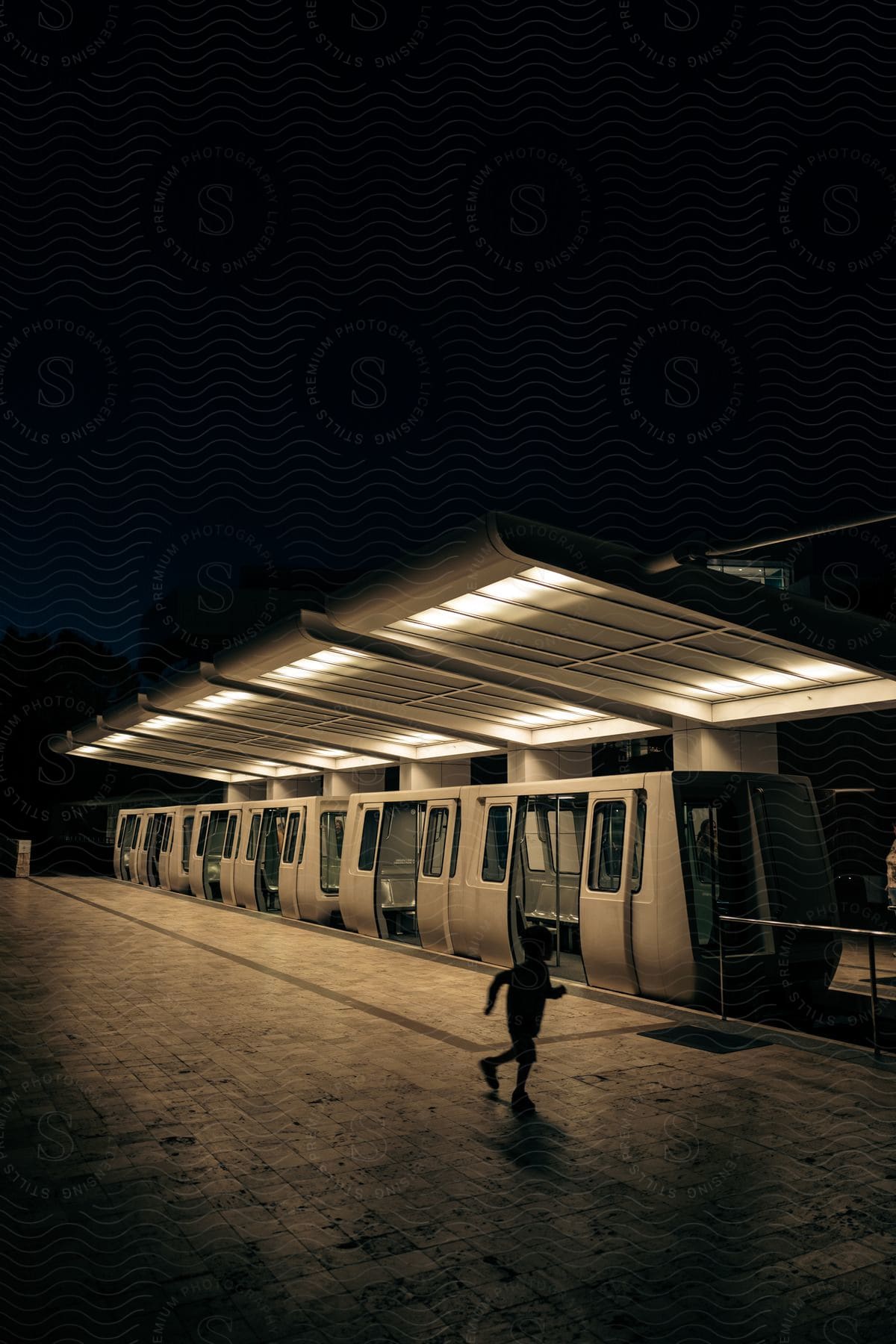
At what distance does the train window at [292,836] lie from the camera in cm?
1828

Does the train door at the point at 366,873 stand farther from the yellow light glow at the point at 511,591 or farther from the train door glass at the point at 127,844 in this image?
the train door glass at the point at 127,844

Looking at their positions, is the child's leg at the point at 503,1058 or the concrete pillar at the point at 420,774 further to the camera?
the concrete pillar at the point at 420,774

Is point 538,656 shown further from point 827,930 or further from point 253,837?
point 253,837

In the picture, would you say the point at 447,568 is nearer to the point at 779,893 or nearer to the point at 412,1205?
the point at 779,893

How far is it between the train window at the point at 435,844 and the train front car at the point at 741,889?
4072 millimetres

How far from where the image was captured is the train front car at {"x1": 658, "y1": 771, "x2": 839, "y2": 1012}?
9461 mm

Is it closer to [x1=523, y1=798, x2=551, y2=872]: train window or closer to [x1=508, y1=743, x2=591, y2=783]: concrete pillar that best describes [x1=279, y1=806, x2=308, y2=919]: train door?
[x1=508, y1=743, x2=591, y2=783]: concrete pillar

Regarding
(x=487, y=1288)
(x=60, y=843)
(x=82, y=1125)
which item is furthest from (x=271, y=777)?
(x=487, y=1288)

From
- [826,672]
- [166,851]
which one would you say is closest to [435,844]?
[826,672]

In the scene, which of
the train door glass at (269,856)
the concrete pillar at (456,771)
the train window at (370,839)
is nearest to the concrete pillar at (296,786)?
the train door glass at (269,856)

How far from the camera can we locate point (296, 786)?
29016mm

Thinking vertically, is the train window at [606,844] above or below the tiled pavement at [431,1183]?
above

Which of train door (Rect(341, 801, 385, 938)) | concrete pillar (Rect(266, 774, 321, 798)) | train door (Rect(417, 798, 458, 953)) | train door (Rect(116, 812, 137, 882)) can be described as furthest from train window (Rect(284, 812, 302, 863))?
train door (Rect(116, 812, 137, 882))

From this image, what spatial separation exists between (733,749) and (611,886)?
4591mm
